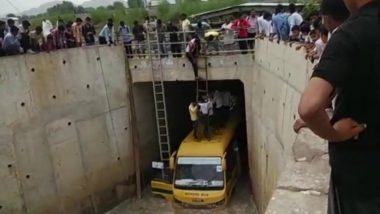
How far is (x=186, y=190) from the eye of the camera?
1293 cm

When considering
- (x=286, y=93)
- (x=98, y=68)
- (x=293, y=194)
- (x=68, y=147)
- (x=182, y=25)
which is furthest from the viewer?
(x=182, y=25)

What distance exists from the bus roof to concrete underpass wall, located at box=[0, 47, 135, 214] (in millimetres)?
2524

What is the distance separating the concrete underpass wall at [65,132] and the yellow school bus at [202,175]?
82.9 inches

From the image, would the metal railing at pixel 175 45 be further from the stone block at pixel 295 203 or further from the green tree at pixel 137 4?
the green tree at pixel 137 4

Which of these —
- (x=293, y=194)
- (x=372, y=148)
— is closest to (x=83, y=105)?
(x=293, y=194)

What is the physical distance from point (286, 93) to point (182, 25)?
281 inches

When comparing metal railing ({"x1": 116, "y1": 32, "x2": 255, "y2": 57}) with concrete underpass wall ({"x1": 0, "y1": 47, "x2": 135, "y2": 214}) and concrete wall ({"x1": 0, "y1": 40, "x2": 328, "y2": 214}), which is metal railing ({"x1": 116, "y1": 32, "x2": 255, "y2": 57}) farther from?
concrete underpass wall ({"x1": 0, "y1": 47, "x2": 135, "y2": 214})

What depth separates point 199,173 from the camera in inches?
517

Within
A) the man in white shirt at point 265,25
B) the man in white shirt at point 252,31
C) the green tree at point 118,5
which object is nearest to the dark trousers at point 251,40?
the man in white shirt at point 252,31

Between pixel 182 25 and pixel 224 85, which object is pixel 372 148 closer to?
pixel 182 25

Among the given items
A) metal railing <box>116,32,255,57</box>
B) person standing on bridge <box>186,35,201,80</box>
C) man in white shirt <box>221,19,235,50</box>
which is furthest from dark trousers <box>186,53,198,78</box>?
man in white shirt <box>221,19,235,50</box>

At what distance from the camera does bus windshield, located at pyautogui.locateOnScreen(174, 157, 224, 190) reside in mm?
Answer: 12938

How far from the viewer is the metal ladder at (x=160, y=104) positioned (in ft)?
49.6

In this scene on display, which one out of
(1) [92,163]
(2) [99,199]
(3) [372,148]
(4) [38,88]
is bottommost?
(2) [99,199]
